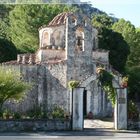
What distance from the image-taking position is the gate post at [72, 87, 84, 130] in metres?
31.0

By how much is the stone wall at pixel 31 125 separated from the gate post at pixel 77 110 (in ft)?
1.72

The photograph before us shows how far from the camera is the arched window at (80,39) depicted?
4033 cm

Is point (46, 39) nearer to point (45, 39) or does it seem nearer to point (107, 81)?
point (45, 39)

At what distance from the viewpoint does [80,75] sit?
4031 cm

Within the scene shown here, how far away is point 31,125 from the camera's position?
3036cm

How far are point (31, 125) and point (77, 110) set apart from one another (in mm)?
2794

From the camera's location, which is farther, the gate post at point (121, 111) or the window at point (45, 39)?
the window at point (45, 39)

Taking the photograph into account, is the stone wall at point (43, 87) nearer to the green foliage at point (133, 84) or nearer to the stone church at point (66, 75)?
the stone church at point (66, 75)

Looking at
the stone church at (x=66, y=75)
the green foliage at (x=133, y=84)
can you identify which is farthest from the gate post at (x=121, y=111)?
the green foliage at (x=133, y=84)

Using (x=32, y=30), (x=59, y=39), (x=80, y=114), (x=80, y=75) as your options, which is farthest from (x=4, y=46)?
(x=80, y=114)

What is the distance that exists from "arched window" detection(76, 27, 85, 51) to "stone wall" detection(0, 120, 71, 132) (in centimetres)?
1083

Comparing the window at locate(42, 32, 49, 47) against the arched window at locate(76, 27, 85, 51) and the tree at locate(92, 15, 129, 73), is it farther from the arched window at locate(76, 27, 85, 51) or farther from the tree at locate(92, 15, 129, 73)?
the tree at locate(92, 15, 129, 73)

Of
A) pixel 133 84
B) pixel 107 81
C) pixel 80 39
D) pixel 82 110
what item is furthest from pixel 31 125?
pixel 133 84

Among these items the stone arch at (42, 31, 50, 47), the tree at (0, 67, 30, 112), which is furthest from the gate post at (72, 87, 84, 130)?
the stone arch at (42, 31, 50, 47)
